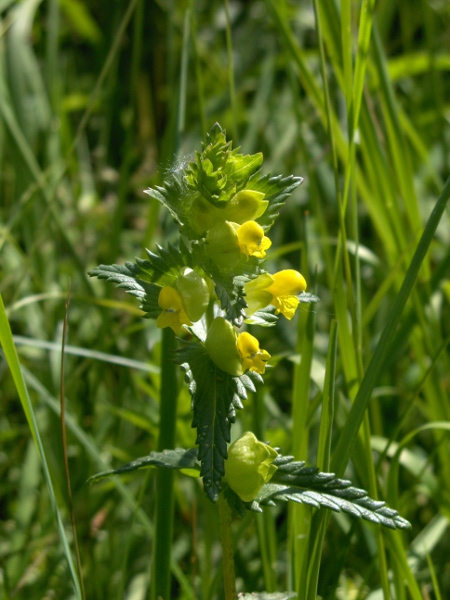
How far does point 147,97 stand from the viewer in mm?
2453

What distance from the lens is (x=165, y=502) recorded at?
83 centimetres

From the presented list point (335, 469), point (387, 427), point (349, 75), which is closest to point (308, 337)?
point (335, 469)

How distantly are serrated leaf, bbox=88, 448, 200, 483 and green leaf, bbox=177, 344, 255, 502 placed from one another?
0.26 ft

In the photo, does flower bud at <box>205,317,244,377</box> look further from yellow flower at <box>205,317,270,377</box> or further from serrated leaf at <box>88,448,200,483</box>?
serrated leaf at <box>88,448,200,483</box>

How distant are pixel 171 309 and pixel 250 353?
81 millimetres

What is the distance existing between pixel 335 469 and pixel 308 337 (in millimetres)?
177

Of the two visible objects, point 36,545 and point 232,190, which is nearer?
point 232,190

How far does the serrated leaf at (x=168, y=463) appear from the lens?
0.71 metres

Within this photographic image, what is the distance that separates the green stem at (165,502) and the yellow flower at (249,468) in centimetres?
13

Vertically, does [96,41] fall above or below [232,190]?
above

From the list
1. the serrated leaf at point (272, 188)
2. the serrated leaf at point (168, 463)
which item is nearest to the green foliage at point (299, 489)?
the serrated leaf at point (168, 463)

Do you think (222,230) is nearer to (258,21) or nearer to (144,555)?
(144,555)

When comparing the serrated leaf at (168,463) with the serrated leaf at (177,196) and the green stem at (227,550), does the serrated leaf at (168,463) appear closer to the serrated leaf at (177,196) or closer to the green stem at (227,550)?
the green stem at (227,550)

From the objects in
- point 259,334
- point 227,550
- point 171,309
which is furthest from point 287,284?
point 259,334
